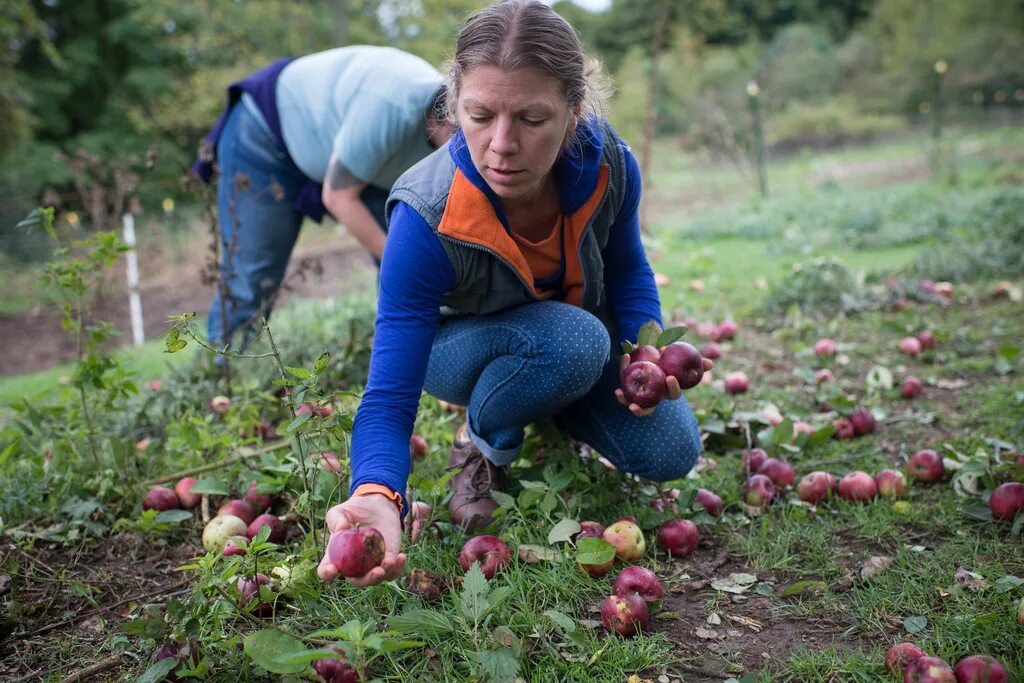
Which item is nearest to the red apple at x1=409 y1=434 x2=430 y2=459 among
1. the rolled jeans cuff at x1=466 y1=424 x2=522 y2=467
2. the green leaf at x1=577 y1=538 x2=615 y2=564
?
the rolled jeans cuff at x1=466 y1=424 x2=522 y2=467

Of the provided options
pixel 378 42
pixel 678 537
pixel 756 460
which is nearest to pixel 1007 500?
pixel 756 460

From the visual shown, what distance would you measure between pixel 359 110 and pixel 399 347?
1.40 meters

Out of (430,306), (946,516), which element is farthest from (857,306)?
(430,306)

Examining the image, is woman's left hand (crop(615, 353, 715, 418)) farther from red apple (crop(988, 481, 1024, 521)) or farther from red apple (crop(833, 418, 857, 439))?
red apple (crop(833, 418, 857, 439))

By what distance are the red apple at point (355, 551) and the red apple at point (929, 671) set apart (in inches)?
38.7

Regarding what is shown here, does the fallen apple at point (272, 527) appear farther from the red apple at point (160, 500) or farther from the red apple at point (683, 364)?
the red apple at point (683, 364)

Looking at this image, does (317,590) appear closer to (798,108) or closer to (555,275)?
(555,275)

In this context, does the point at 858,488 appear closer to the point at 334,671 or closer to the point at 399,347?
the point at 399,347

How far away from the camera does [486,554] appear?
1881 mm

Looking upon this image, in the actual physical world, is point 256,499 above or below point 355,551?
below

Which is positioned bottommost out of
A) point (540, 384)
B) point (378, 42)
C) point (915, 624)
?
point (915, 624)

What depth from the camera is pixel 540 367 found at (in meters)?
2.05

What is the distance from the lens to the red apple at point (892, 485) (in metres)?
2.22

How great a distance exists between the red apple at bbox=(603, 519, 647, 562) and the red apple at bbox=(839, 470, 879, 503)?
67 cm
